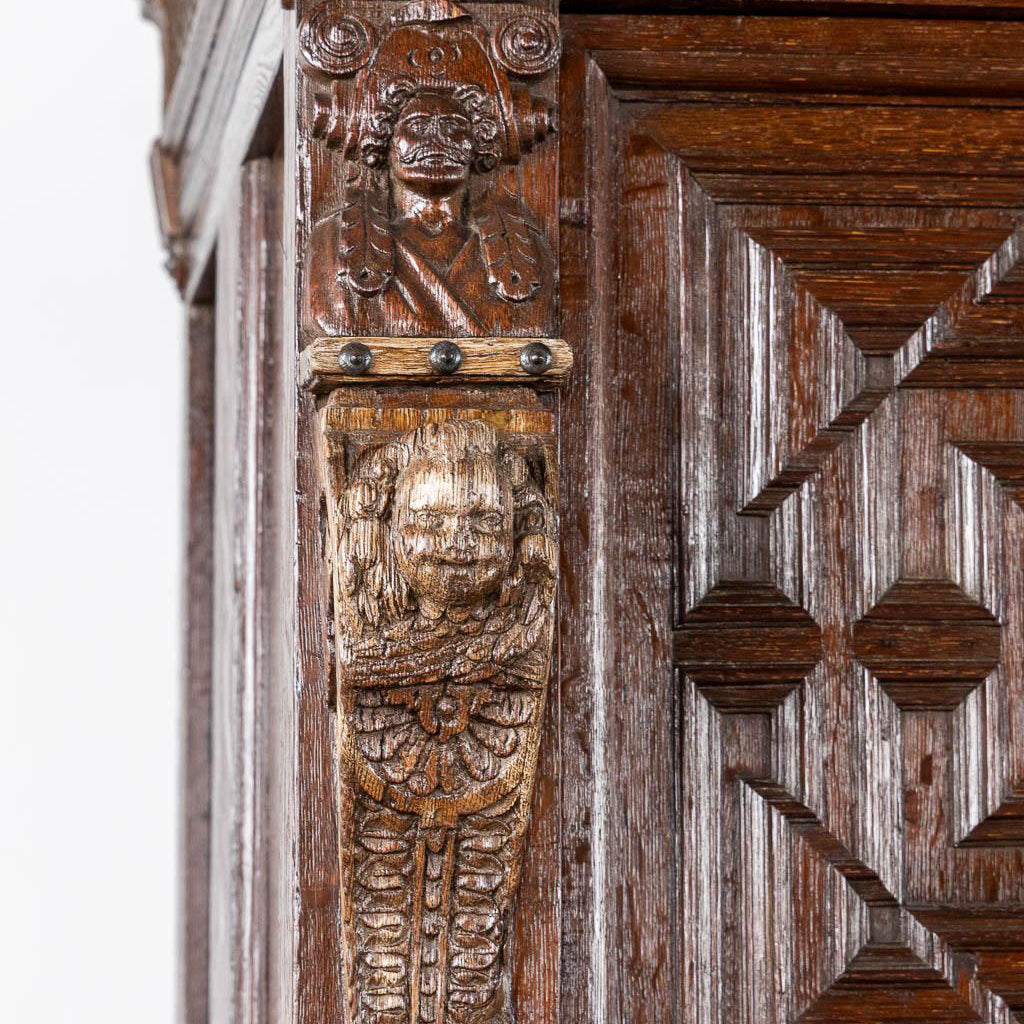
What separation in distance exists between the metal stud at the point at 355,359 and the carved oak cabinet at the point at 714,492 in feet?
0.15

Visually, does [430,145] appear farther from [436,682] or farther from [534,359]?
[436,682]

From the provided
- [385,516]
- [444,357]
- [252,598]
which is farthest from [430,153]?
[252,598]

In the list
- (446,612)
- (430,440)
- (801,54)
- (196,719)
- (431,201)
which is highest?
(801,54)

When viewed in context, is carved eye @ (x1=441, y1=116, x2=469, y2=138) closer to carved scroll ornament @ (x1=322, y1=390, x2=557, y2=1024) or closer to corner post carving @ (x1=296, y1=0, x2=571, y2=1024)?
corner post carving @ (x1=296, y1=0, x2=571, y2=1024)

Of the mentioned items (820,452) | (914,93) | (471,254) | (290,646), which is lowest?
(290,646)

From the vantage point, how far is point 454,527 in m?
1.04

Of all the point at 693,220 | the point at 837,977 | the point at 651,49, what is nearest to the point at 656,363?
the point at 693,220

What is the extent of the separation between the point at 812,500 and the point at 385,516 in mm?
374

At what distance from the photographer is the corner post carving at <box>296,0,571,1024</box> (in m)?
1.07

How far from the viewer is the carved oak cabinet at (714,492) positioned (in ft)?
3.70

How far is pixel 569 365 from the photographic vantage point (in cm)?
111

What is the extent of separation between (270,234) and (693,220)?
1.42 feet

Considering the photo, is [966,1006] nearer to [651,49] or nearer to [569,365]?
[569,365]

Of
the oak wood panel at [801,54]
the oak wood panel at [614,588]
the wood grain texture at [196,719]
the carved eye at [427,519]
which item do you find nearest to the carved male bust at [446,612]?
the carved eye at [427,519]
